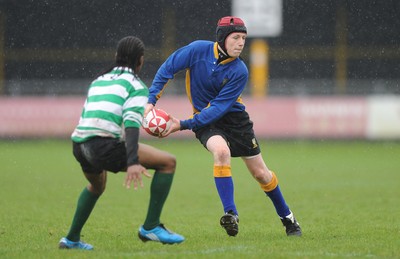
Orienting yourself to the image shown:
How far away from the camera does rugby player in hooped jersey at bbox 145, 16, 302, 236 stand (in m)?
7.94

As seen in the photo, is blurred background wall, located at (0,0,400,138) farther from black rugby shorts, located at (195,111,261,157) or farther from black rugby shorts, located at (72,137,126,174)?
black rugby shorts, located at (72,137,126,174)

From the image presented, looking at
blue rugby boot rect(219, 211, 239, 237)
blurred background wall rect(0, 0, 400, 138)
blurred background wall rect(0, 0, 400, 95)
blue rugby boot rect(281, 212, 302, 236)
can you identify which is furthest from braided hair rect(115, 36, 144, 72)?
blurred background wall rect(0, 0, 400, 95)

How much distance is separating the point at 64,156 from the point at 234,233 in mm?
12783

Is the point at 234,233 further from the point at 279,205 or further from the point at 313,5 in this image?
the point at 313,5

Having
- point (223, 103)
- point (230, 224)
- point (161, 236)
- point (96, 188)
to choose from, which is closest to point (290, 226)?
point (230, 224)

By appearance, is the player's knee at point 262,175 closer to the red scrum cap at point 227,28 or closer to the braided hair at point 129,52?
the red scrum cap at point 227,28

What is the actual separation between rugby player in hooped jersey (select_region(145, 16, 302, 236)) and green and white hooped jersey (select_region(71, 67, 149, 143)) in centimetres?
129

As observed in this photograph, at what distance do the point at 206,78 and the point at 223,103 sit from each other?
37 cm

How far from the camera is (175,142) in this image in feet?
79.2

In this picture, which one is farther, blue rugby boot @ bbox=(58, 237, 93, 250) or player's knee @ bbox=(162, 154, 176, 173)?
blue rugby boot @ bbox=(58, 237, 93, 250)

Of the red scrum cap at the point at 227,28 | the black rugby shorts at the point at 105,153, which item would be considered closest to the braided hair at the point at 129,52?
the black rugby shorts at the point at 105,153

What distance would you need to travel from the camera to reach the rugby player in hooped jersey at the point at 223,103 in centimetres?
794

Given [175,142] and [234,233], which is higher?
[234,233]

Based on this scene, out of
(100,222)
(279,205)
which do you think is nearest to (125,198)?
(100,222)
